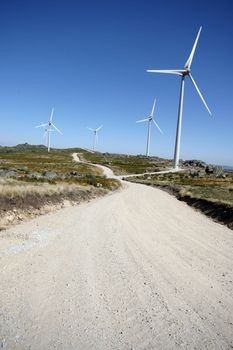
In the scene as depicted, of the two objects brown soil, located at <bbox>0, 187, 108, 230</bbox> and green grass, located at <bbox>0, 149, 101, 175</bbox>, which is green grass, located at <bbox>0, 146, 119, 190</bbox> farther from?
brown soil, located at <bbox>0, 187, 108, 230</bbox>

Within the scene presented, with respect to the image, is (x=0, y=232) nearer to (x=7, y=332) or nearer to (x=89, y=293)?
(x=89, y=293)

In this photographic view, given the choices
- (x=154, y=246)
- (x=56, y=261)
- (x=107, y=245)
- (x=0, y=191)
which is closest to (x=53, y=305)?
(x=56, y=261)

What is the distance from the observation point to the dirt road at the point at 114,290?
676 cm

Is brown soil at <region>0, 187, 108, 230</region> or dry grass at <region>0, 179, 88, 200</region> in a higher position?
dry grass at <region>0, 179, 88, 200</region>

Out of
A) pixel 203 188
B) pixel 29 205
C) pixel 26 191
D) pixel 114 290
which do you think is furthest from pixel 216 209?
pixel 203 188

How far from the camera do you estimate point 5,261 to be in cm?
1127

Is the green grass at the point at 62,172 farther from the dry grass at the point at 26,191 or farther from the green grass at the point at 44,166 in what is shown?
the dry grass at the point at 26,191

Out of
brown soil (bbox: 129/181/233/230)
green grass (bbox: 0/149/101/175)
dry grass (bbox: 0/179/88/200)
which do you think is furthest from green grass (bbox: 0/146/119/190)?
brown soil (bbox: 129/181/233/230)

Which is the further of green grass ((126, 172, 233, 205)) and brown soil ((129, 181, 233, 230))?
green grass ((126, 172, 233, 205))

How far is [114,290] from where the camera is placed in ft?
30.2

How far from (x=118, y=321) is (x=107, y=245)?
6891mm

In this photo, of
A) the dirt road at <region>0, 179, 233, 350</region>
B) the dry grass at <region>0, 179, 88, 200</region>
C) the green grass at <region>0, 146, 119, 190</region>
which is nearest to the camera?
the dirt road at <region>0, 179, 233, 350</region>

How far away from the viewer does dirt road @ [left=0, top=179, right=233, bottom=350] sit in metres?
6.76

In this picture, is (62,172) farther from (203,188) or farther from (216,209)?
(216,209)
